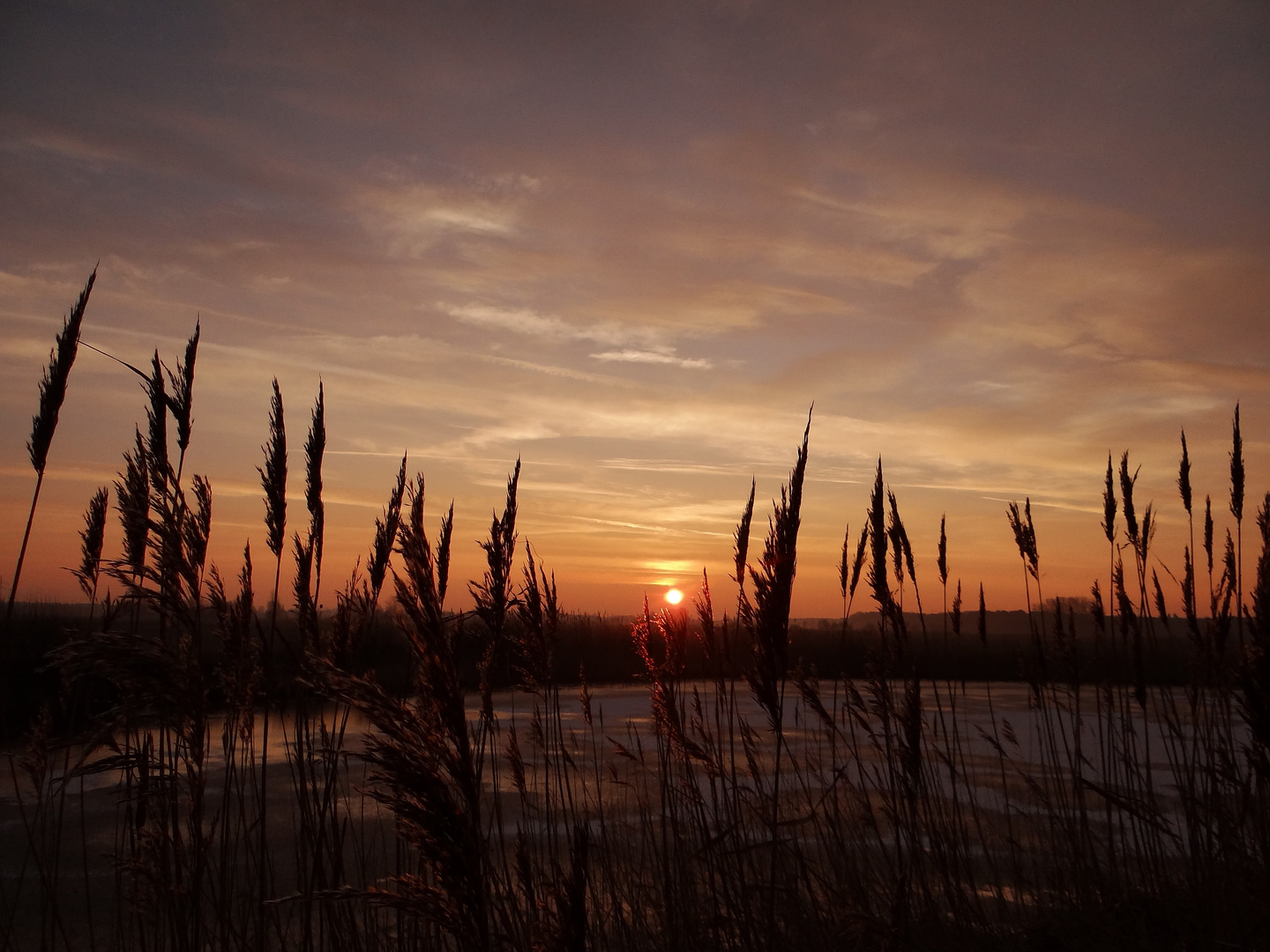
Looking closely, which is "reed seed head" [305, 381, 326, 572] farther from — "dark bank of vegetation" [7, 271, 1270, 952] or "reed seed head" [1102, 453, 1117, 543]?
"reed seed head" [1102, 453, 1117, 543]

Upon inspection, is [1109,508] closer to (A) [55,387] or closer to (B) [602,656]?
(A) [55,387]

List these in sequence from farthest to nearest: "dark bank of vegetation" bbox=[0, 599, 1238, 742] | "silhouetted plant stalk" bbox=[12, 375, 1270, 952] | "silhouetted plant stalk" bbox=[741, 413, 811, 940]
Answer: "dark bank of vegetation" bbox=[0, 599, 1238, 742], "silhouetted plant stalk" bbox=[741, 413, 811, 940], "silhouetted plant stalk" bbox=[12, 375, 1270, 952]

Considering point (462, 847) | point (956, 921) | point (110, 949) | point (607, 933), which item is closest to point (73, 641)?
point (462, 847)

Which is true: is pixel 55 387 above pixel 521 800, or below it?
above

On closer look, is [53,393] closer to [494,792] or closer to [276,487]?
[276,487]

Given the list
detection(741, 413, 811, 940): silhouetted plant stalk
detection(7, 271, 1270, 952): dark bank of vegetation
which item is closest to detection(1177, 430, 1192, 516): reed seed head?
detection(7, 271, 1270, 952): dark bank of vegetation

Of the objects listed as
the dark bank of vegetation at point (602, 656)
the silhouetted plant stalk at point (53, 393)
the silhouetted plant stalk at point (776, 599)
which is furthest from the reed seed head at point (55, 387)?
the dark bank of vegetation at point (602, 656)

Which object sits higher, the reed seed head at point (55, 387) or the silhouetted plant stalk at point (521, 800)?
the reed seed head at point (55, 387)

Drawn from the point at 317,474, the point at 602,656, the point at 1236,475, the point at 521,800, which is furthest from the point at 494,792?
the point at 602,656

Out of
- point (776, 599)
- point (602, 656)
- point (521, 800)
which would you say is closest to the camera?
point (776, 599)

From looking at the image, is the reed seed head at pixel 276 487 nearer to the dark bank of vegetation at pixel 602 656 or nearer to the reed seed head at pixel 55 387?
the reed seed head at pixel 55 387

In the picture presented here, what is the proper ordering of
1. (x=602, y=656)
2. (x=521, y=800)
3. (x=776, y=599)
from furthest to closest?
(x=602, y=656) < (x=521, y=800) < (x=776, y=599)

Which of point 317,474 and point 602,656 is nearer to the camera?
point 317,474

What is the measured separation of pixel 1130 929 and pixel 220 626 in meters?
3.79
